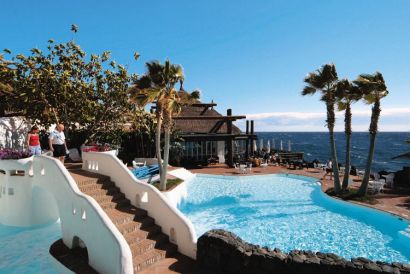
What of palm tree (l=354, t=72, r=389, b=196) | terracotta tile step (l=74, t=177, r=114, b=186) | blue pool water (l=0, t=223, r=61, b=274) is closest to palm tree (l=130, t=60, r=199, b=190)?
terracotta tile step (l=74, t=177, r=114, b=186)

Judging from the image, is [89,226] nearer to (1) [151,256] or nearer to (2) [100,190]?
(1) [151,256]

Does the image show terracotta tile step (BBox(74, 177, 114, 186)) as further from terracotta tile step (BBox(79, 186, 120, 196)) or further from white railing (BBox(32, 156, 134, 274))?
white railing (BBox(32, 156, 134, 274))

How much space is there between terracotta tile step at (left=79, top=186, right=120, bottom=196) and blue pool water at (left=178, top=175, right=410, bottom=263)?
404 centimetres

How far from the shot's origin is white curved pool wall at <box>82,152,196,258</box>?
28.6ft

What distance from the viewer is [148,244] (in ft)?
28.1

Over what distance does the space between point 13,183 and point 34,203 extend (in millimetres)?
1205

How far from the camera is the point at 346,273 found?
21.4 ft

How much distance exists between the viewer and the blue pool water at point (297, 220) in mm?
11062

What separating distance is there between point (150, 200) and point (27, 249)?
5146mm

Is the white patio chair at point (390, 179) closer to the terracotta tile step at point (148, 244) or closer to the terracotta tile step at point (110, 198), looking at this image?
the terracotta tile step at point (148, 244)

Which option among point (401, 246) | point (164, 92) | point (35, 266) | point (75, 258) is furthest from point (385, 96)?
point (35, 266)

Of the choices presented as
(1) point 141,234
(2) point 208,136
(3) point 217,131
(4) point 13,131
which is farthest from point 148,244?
(3) point 217,131

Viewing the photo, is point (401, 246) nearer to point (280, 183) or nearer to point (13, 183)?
point (280, 183)

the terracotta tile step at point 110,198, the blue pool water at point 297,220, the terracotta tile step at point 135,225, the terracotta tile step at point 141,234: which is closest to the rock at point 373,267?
the blue pool water at point 297,220
